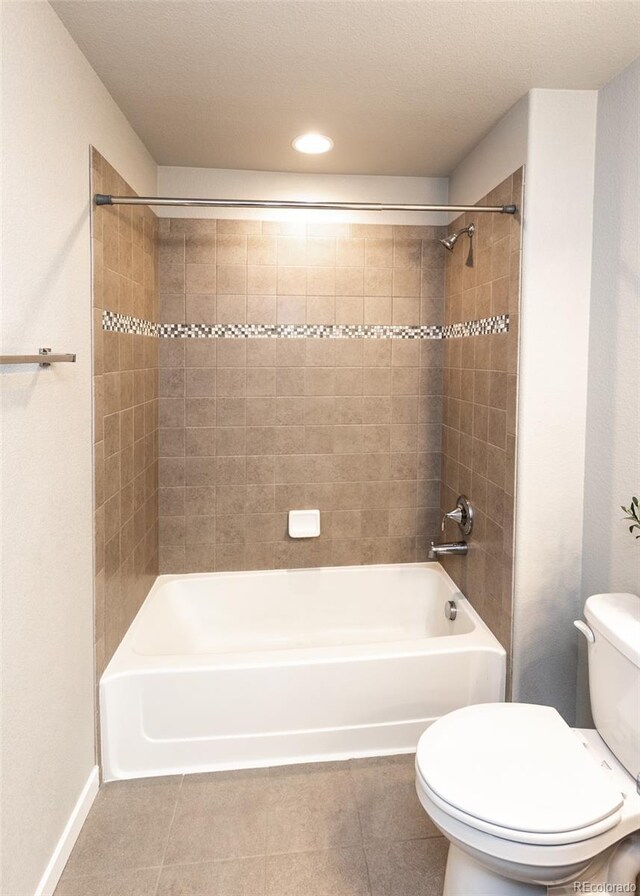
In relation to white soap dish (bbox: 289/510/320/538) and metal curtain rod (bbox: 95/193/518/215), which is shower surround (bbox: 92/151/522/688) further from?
metal curtain rod (bbox: 95/193/518/215)

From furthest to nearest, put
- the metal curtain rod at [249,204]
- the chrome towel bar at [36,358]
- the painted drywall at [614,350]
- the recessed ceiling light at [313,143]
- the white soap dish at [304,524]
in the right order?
1. the white soap dish at [304,524]
2. the recessed ceiling light at [313,143]
3. the metal curtain rod at [249,204]
4. the painted drywall at [614,350]
5. the chrome towel bar at [36,358]

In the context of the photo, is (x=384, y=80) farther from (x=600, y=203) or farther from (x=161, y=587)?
(x=161, y=587)

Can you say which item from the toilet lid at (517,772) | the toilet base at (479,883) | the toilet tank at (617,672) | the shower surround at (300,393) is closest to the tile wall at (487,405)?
the shower surround at (300,393)

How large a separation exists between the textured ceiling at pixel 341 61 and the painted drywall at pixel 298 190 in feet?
1.09

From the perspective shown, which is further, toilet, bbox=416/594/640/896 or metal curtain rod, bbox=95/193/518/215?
metal curtain rod, bbox=95/193/518/215

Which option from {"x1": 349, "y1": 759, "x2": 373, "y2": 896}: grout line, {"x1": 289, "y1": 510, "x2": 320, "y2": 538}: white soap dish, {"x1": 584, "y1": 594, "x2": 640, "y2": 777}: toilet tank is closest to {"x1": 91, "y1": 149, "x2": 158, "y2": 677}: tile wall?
{"x1": 289, "y1": 510, "x2": 320, "y2": 538}: white soap dish

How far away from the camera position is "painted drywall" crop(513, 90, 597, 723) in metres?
2.10

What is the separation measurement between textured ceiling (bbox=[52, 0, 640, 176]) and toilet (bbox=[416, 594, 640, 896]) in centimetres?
169

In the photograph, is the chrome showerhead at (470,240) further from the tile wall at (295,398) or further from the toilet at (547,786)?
the toilet at (547,786)

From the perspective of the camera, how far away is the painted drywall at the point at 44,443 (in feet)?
4.66

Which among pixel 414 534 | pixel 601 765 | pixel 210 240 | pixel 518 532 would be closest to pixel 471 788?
pixel 601 765

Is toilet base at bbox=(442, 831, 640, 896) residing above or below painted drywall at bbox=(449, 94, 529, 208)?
below

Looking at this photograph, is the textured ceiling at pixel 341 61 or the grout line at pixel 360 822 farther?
the grout line at pixel 360 822

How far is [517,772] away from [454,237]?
217cm
